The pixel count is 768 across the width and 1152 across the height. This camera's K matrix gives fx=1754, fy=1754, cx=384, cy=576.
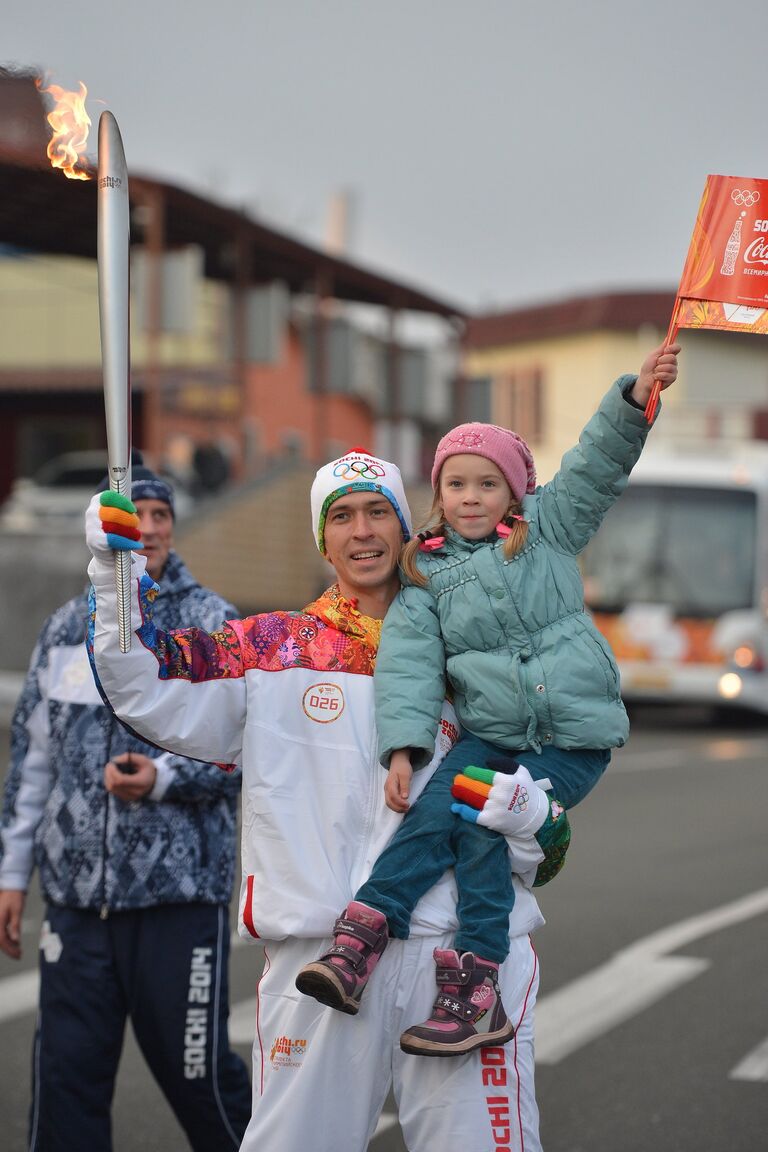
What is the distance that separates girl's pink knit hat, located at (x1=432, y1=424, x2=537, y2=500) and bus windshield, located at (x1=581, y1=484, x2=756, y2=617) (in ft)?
53.2

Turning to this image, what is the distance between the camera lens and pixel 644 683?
64.3ft

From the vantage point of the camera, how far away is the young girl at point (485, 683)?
11.0 feet

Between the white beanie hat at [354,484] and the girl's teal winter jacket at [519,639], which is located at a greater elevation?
the white beanie hat at [354,484]

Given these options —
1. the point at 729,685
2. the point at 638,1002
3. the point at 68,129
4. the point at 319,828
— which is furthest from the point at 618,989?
the point at 729,685

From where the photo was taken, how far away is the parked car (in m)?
22.7

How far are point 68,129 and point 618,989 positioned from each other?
15.8ft

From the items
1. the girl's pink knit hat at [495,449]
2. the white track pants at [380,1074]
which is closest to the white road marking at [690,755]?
the girl's pink knit hat at [495,449]

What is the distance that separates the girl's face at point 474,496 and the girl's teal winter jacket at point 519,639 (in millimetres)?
32

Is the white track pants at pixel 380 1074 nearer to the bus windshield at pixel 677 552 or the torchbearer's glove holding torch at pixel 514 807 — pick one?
the torchbearer's glove holding torch at pixel 514 807

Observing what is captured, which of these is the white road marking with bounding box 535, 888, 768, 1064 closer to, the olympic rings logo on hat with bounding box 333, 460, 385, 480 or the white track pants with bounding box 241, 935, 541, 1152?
the white track pants with bounding box 241, 935, 541, 1152

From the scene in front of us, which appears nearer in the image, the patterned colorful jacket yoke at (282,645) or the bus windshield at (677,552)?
the patterned colorful jacket yoke at (282,645)

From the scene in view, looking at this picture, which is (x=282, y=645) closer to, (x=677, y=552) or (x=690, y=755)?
(x=690, y=755)

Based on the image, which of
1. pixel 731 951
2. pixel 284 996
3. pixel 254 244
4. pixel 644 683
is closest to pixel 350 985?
pixel 284 996

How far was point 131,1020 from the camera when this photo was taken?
14.4ft
